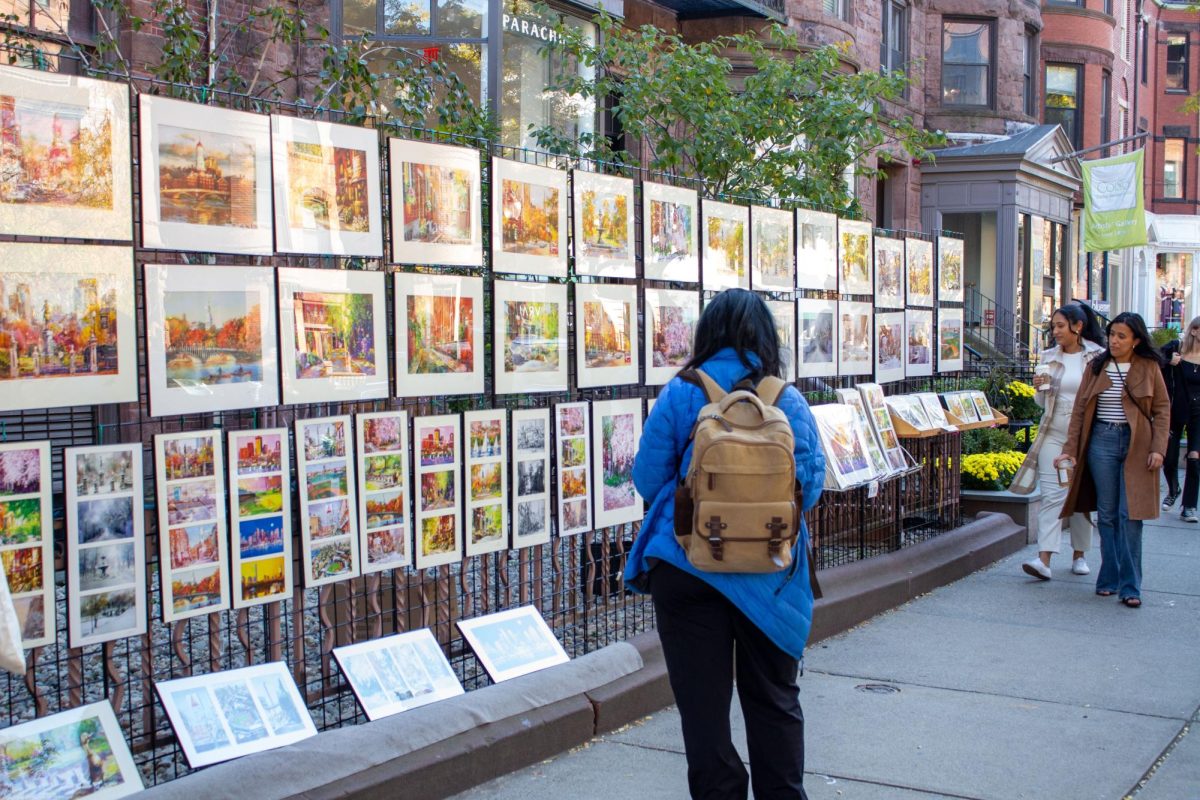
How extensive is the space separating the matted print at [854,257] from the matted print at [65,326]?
5447 mm

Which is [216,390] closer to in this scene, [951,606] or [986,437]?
[951,606]

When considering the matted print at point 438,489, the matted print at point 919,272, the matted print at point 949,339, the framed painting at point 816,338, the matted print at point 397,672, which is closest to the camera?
the matted print at point 397,672

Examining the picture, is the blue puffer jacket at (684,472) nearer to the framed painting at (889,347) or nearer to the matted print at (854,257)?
the matted print at (854,257)

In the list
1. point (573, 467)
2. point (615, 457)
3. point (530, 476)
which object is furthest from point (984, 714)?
point (530, 476)

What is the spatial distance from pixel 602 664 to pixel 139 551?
2.26 meters

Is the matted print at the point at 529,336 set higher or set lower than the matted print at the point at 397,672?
higher

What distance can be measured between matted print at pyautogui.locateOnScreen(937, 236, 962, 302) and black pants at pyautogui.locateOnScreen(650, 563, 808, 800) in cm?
692

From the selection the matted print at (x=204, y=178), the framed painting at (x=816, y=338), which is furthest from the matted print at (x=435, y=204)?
the framed painting at (x=816, y=338)

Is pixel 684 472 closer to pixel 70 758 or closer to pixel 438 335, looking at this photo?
pixel 438 335

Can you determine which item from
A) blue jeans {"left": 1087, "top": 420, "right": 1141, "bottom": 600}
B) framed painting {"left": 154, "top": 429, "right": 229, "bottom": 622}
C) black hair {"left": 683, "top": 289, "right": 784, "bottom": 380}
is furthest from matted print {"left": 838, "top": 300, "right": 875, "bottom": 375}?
framed painting {"left": 154, "top": 429, "right": 229, "bottom": 622}

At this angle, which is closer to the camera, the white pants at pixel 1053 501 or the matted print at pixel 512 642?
the matted print at pixel 512 642

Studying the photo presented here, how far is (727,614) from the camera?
13.3ft

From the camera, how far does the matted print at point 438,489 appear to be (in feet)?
17.2

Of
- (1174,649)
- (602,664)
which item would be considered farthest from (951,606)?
(602,664)
